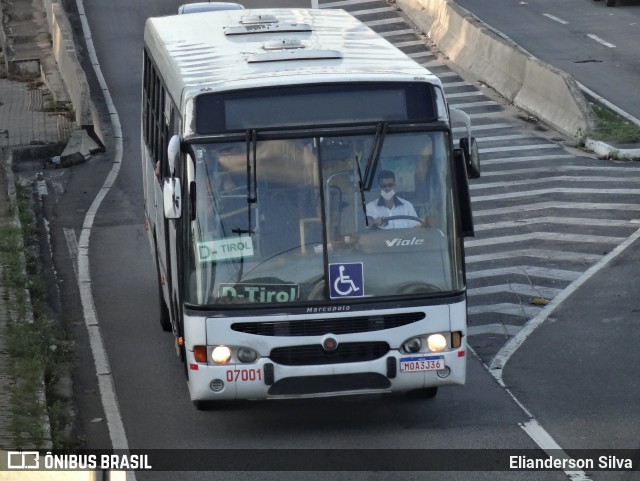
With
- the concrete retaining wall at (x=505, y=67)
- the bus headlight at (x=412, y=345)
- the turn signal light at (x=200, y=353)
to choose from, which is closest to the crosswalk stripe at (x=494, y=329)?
the bus headlight at (x=412, y=345)

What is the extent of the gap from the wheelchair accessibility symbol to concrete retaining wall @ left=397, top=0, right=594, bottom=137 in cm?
1378

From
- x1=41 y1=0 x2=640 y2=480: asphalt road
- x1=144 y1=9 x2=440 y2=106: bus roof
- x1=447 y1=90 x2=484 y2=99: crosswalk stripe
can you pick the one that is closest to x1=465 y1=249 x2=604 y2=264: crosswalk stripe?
x1=41 y1=0 x2=640 y2=480: asphalt road

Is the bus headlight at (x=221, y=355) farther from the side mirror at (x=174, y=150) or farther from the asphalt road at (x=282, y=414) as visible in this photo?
the side mirror at (x=174, y=150)

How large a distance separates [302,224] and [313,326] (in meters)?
0.82

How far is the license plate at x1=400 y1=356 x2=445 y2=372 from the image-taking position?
10344mm

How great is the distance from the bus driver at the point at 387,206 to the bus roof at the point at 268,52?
868 mm

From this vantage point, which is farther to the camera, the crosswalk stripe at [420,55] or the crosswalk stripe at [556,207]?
the crosswalk stripe at [420,55]

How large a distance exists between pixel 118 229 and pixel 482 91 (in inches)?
417

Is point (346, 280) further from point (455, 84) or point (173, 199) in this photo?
point (455, 84)

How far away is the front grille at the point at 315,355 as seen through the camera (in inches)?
404

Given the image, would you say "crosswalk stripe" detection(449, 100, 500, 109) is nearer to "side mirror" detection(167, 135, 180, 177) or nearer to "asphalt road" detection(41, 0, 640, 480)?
"asphalt road" detection(41, 0, 640, 480)

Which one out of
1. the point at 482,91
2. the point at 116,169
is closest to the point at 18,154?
the point at 116,169

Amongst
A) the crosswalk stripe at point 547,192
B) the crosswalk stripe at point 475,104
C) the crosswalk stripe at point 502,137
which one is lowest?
the crosswalk stripe at point 475,104

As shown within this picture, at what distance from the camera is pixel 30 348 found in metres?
13.1
